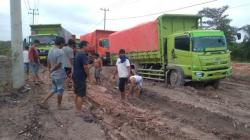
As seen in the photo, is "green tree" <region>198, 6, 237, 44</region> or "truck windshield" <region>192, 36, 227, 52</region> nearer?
"truck windshield" <region>192, 36, 227, 52</region>

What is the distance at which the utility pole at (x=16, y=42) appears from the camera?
13.3 metres

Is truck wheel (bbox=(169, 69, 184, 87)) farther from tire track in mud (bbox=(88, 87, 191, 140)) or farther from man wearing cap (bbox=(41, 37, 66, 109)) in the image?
man wearing cap (bbox=(41, 37, 66, 109))

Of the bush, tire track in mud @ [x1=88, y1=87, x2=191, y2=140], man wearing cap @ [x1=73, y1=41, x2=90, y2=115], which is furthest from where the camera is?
the bush

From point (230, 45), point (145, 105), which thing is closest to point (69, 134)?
point (145, 105)

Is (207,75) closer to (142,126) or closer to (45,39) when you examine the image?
(142,126)

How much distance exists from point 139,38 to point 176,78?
4793mm

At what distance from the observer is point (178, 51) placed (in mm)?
16703

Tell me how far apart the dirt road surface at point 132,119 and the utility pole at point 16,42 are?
0.65 m

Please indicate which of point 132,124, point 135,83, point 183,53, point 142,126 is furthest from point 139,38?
point 142,126

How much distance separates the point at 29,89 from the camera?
13.9m

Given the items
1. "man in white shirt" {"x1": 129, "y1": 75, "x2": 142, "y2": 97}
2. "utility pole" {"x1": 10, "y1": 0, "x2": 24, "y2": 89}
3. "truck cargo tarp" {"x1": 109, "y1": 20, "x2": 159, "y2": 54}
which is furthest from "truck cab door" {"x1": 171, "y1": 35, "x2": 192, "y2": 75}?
"utility pole" {"x1": 10, "y1": 0, "x2": 24, "y2": 89}

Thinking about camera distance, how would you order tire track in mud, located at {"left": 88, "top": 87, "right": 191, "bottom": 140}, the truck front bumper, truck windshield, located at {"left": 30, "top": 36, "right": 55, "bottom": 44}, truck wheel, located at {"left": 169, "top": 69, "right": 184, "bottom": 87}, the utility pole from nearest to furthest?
tire track in mud, located at {"left": 88, "top": 87, "right": 191, "bottom": 140} < the utility pole < the truck front bumper < truck wheel, located at {"left": 169, "top": 69, "right": 184, "bottom": 87} < truck windshield, located at {"left": 30, "top": 36, "right": 55, "bottom": 44}

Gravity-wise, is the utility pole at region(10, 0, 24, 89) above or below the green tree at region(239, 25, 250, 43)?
below

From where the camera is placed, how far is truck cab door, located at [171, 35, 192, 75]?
16.0 meters
